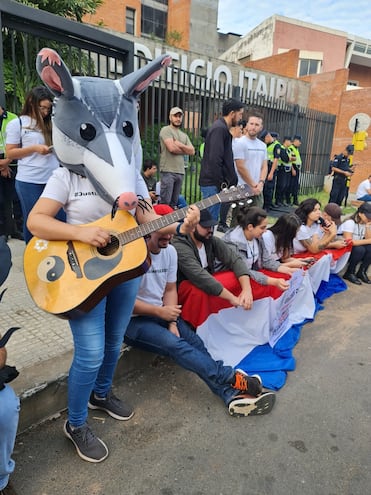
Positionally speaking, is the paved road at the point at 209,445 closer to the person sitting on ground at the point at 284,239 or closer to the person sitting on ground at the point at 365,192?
the person sitting on ground at the point at 284,239

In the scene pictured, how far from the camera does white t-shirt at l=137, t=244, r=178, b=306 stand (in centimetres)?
271

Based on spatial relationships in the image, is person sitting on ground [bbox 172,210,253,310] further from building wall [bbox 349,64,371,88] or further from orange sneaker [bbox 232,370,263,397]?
building wall [bbox 349,64,371,88]

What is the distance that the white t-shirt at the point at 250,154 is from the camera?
5488 millimetres

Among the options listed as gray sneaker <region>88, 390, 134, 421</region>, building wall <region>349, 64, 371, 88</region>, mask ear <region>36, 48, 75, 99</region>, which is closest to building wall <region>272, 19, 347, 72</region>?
building wall <region>349, 64, 371, 88</region>

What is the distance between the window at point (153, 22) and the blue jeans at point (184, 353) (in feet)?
97.6

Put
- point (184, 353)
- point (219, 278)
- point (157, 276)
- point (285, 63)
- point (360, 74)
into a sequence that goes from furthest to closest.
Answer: point (360, 74), point (285, 63), point (219, 278), point (157, 276), point (184, 353)

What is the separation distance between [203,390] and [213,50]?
110 ft

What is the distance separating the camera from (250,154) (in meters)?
5.57

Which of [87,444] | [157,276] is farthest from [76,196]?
[87,444]

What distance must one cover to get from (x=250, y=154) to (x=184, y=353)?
3.84 metres

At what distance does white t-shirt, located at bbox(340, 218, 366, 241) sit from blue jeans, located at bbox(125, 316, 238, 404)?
363 cm

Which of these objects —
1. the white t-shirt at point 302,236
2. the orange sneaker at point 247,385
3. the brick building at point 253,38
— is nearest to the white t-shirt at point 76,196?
the orange sneaker at point 247,385

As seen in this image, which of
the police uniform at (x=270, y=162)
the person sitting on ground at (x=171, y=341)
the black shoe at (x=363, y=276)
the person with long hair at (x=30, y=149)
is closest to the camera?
the person sitting on ground at (x=171, y=341)

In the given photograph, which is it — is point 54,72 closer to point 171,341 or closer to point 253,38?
point 171,341
